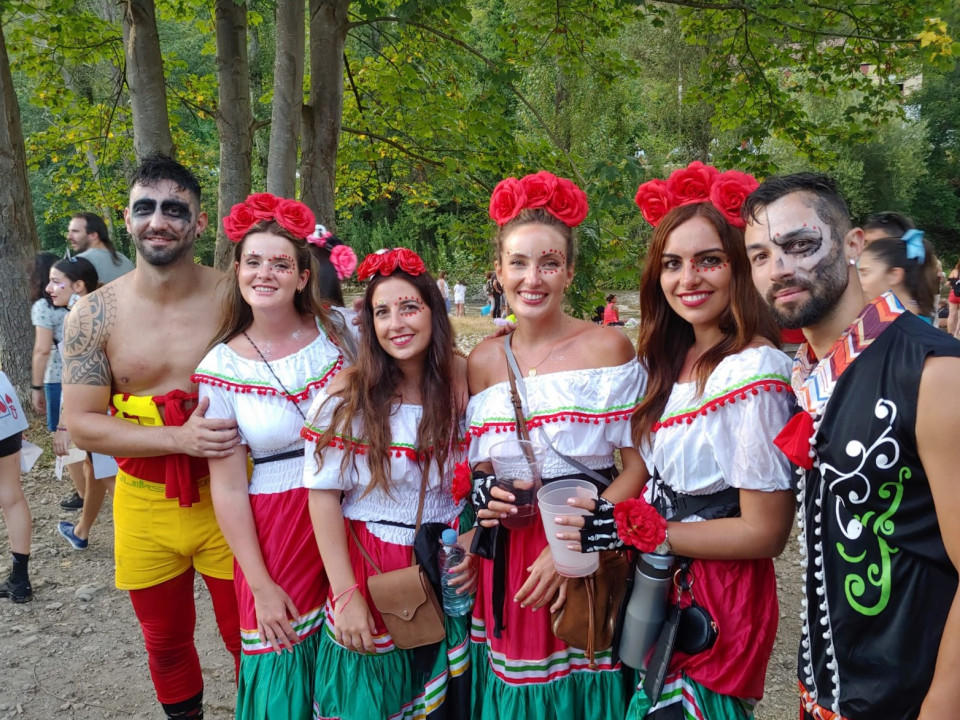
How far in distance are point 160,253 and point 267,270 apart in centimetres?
61

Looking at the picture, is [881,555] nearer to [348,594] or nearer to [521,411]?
[521,411]

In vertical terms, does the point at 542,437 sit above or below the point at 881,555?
above

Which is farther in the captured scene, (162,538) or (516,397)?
(162,538)

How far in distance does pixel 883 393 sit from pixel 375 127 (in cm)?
808

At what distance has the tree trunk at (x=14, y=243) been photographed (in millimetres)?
7430

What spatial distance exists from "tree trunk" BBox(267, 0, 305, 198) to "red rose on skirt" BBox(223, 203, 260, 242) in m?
3.05

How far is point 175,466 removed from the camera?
278 cm

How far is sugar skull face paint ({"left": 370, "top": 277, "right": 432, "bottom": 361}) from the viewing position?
2.46 m

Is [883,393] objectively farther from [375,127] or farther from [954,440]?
[375,127]

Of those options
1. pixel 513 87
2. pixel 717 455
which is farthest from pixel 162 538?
pixel 513 87

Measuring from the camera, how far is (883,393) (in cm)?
150

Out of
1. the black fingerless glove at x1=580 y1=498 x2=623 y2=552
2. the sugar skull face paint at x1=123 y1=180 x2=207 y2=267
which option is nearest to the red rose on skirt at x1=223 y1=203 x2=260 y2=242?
the sugar skull face paint at x1=123 y1=180 x2=207 y2=267

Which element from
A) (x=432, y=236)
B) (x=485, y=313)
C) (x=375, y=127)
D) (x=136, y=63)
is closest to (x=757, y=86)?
(x=375, y=127)

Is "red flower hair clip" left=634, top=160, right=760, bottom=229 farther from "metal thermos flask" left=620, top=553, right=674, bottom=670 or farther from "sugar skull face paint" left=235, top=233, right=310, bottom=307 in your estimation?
"sugar skull face paint" left=235, top=233, right=310, bottom=307
